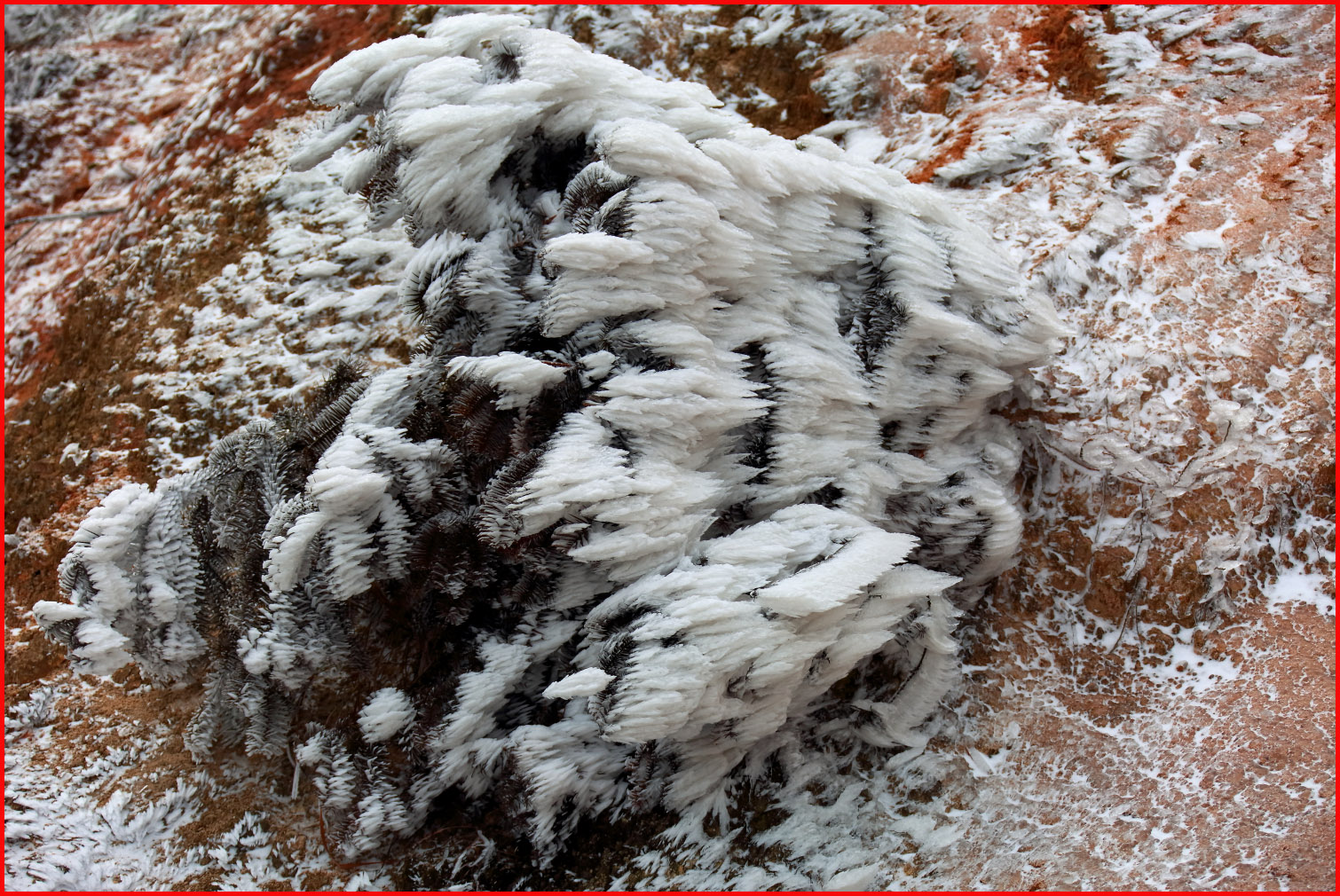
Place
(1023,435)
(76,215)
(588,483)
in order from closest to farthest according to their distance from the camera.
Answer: (588,483), (1023,435), (76,215)

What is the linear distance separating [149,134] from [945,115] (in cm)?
814

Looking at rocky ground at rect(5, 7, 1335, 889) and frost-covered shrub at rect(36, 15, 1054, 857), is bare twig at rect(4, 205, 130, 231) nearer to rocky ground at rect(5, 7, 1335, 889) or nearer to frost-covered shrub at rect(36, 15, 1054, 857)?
rocky ground at rect(5, 7, 1335, 889)

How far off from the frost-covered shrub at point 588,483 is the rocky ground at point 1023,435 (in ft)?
1.13

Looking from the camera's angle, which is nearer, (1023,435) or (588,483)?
(588,483)

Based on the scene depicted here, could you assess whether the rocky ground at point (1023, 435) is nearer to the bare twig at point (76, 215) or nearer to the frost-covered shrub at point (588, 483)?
the frost-covered shrub at point (588, 483)

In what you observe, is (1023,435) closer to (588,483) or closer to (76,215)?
(588,483)

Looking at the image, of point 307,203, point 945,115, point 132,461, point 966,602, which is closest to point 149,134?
point 307,203

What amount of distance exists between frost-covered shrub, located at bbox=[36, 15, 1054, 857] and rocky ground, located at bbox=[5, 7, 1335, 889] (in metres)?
0.35

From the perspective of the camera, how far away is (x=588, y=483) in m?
3.50

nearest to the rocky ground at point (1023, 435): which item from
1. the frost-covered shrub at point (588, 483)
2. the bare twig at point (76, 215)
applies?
the frost-covered shrub at point (588, 483)

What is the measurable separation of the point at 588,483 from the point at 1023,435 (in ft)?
8.13

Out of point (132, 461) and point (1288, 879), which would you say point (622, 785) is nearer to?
point (1288, 879)

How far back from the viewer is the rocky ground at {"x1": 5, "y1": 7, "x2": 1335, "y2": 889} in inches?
148

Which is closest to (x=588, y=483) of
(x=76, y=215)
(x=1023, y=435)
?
(x=1023, y=435)
